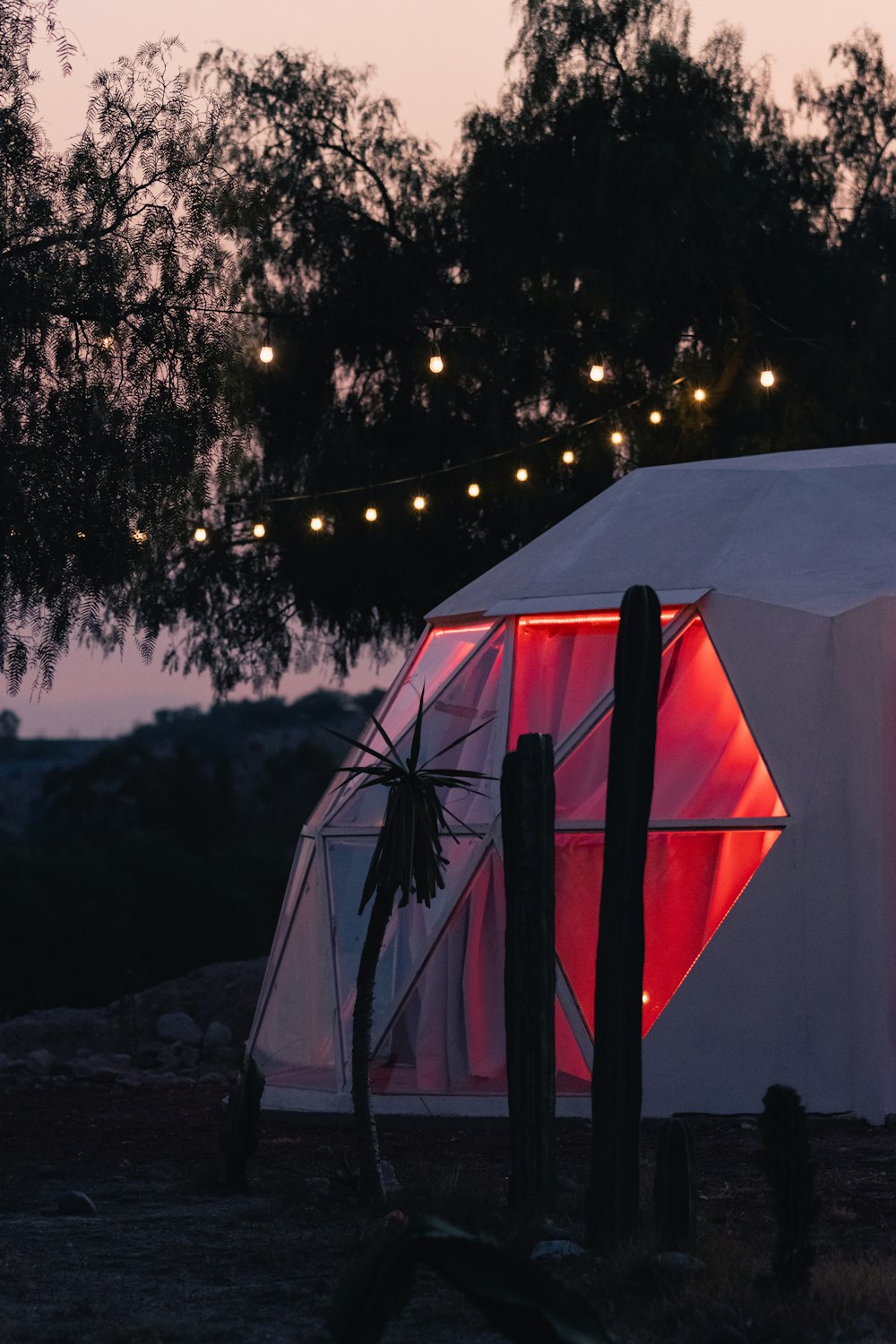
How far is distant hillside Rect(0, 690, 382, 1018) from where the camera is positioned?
111 feet

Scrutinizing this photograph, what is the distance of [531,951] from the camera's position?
862 centimetres

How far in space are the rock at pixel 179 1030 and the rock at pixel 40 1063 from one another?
5.13 ft

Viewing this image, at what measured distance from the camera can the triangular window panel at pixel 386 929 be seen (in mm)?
13055

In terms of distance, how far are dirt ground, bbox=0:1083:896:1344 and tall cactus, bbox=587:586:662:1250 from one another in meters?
0.24

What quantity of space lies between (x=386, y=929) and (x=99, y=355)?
4442mm

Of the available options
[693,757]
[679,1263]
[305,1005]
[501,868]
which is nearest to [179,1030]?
[305,1005]

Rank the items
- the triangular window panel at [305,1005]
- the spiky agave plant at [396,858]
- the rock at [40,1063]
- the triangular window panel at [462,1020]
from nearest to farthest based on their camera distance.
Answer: the spiky agave plant at [396,858] → the triangular window panel at [462,1020] → the triangular window panel at [305,1005] → the rock at [40,1063]

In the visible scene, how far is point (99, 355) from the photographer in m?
12.3

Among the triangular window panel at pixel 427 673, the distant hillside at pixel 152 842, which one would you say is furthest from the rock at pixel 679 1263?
the distant hillside at pixel 152 842

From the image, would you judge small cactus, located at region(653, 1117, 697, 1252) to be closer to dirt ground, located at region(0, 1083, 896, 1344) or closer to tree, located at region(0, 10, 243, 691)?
dirt ground, located at region(0, 1083, 896, 1344)

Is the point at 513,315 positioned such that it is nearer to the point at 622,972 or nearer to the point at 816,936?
the point at 816,936

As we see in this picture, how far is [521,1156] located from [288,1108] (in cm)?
496

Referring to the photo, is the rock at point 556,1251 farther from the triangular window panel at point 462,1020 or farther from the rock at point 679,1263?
the triangular window panel at point 462,1020

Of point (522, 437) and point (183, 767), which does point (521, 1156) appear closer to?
point (522, 437)
